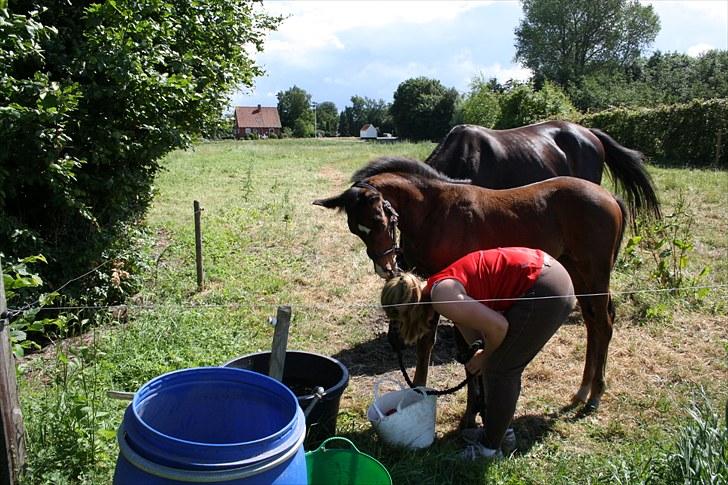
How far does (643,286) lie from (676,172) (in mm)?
11257

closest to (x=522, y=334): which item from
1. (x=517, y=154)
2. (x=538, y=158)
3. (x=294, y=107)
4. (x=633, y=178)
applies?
(x=517, y=154)

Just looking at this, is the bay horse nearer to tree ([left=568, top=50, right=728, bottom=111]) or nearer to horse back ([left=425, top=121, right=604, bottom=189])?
horse back ([left=425, top=121, right=604, bottom=189])

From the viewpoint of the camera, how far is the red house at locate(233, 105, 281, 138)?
9338 cm

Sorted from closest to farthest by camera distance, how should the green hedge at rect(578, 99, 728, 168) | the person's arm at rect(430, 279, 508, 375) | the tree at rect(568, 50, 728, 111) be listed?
the person's arm at rect(430, 279, 508, 375) → the green hedge at rect(578, 99, 728, 168) → the tree at rect(568, 50, 728, 111)

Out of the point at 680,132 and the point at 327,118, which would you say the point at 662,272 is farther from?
the point at 327,118

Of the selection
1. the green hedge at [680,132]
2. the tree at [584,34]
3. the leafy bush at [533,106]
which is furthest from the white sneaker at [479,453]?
the tree at [584,34]

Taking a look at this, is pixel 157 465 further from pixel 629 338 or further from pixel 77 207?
pixel 629 338

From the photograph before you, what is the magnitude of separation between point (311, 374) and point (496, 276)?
1647mm

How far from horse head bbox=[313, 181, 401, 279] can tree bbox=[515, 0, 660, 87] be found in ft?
178

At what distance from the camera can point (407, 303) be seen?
3.12 meters

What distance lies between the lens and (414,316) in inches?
125

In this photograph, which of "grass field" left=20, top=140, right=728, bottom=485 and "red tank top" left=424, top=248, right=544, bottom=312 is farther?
"grass field" left=20, top=140, right=728, bottom=485

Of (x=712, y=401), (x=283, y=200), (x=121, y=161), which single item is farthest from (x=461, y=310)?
(x=283, y=200)

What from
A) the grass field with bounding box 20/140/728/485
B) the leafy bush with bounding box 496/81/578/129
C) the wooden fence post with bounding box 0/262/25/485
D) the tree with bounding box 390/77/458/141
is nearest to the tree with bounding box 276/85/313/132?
the tree with bounding box 390/77/458/141
